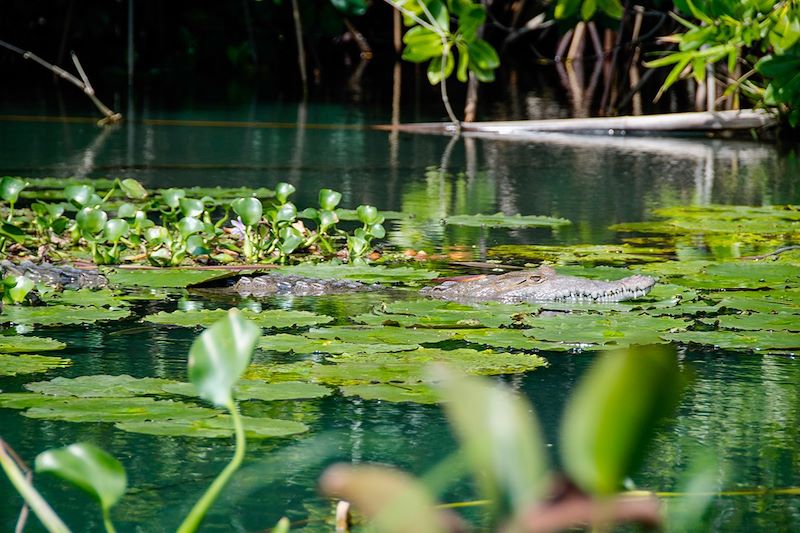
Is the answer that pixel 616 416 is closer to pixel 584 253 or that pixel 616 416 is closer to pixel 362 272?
pixel 362 272

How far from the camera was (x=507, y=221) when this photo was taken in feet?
14.9

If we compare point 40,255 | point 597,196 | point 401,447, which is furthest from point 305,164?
point 401,447

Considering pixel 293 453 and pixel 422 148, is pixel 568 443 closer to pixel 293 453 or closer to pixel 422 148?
pixel 293 453

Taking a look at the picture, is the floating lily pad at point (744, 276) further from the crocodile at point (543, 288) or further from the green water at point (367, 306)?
the green water at point (367, 306)

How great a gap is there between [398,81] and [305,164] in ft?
21.9

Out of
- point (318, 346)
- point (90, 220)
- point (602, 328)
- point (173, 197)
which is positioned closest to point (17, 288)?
point (90, 220)

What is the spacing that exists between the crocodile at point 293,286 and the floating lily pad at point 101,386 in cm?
101

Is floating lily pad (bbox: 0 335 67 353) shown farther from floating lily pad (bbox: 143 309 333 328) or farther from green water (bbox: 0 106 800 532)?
floating lily pad (bbox: 143 309 333 328)

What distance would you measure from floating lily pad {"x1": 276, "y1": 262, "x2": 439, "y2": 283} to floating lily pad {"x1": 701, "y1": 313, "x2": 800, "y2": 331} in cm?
85

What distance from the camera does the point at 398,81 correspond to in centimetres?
1300

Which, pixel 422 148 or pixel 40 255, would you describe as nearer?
pixel 40 255

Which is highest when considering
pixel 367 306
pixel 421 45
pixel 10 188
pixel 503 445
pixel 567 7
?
pixel 567 7

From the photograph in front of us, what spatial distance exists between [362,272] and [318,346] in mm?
872

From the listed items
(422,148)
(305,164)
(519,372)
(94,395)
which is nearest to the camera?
(94,395)
